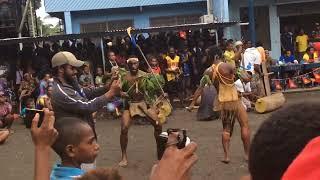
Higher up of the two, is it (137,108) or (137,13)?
(137,13)

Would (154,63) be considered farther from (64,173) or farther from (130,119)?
(64,173)

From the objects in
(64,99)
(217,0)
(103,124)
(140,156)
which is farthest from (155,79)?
(217,0)

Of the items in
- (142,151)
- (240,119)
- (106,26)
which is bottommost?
(142,151)

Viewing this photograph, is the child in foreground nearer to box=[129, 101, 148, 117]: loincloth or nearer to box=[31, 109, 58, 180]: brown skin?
box=[31, 109, 58, 180]: brown skin

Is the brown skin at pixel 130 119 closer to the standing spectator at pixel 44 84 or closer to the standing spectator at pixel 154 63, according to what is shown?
the standing spectator at pixel 154 63

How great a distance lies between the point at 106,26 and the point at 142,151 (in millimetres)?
11598

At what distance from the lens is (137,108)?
769 centimetres

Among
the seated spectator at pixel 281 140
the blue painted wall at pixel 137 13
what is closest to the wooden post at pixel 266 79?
the blue painted wall at pixel 137 13

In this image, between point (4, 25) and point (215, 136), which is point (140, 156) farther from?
point (4, 25)

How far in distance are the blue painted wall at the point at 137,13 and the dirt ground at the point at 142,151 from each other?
7.91 metres

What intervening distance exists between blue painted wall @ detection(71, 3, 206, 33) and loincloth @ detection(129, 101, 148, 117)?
12.1 meters

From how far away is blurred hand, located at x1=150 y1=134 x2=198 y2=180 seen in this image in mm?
1405

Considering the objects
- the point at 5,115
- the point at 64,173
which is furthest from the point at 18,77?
the point at 64,173

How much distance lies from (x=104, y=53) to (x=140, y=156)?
701cm
